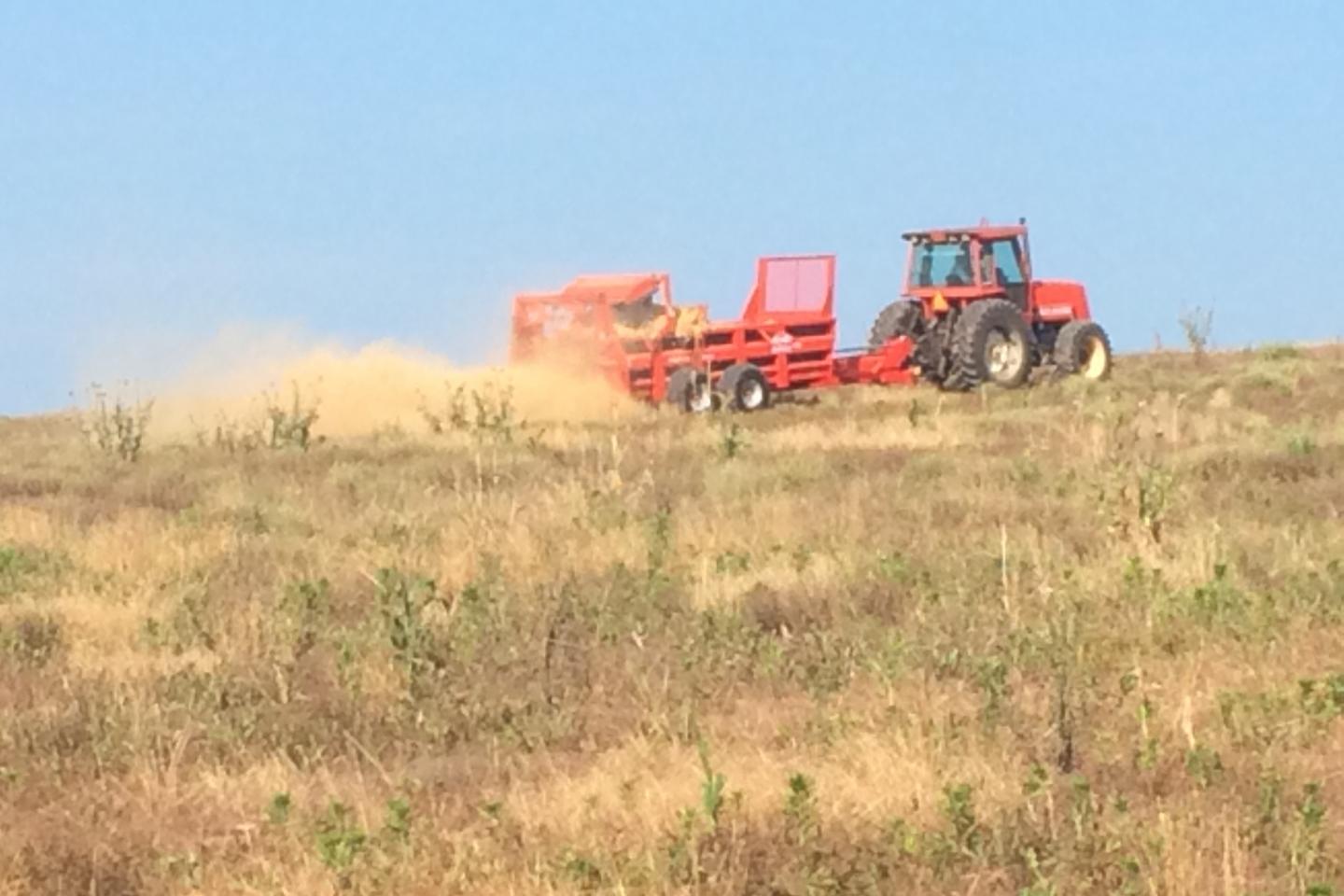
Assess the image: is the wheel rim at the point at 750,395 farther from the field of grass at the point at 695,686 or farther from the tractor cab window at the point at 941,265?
the field of grass at the point at 695,686

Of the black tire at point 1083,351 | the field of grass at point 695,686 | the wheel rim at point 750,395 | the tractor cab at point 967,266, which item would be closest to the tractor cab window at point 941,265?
the tractor cab at point 967,266

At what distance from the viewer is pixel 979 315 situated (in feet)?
78.2

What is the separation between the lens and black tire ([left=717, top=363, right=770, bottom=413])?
73.6ft

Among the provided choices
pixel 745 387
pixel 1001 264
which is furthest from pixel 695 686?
pixel 1001 264

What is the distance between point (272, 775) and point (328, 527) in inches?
219

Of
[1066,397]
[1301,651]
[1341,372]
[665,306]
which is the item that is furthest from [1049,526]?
[1341,372]

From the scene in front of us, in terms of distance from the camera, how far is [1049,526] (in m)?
10.5

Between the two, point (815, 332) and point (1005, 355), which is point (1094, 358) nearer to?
point (1005, 355)

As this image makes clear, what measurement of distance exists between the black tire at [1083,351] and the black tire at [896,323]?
1.89m

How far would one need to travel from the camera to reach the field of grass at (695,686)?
5164mm

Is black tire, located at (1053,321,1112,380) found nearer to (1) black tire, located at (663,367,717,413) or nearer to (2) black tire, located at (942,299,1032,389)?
(2) black tire, located at (942,299,1032,389)

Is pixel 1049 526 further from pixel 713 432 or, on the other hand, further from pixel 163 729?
pixel 713 432

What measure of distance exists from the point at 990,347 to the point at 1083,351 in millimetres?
1927

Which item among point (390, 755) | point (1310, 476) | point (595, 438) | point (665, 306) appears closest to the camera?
point (390, 755)
